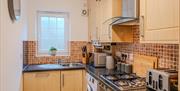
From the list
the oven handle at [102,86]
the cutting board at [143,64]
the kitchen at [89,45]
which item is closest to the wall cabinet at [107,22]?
the kitchen at [89,45]

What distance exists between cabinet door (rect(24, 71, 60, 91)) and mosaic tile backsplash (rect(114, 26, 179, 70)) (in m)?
1.26

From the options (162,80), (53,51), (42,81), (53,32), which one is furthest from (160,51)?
(53,32)

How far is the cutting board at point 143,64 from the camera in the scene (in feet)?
6.44

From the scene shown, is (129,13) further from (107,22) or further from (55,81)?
(55,81)

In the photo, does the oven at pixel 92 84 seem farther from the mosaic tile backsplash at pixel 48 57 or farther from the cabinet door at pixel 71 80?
the mosaic tile backsplash at pixel 48 57

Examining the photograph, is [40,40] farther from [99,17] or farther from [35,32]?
[99,17]

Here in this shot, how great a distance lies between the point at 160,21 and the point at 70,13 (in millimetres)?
2481

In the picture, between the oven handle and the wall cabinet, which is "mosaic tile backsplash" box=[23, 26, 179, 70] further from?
the oven handle

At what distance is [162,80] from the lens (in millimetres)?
1347

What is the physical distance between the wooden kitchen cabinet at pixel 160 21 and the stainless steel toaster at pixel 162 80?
0.25m

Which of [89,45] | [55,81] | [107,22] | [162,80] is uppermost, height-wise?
[107,22]

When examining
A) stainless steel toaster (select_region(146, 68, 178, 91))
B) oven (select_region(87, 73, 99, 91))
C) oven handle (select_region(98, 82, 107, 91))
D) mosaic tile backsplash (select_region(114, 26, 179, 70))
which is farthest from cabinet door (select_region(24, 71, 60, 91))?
stainless steel toaster (select_region(146, 68, 178, 91))

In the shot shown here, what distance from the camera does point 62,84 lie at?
9.82 ft

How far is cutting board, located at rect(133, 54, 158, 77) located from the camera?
1.96 meters
